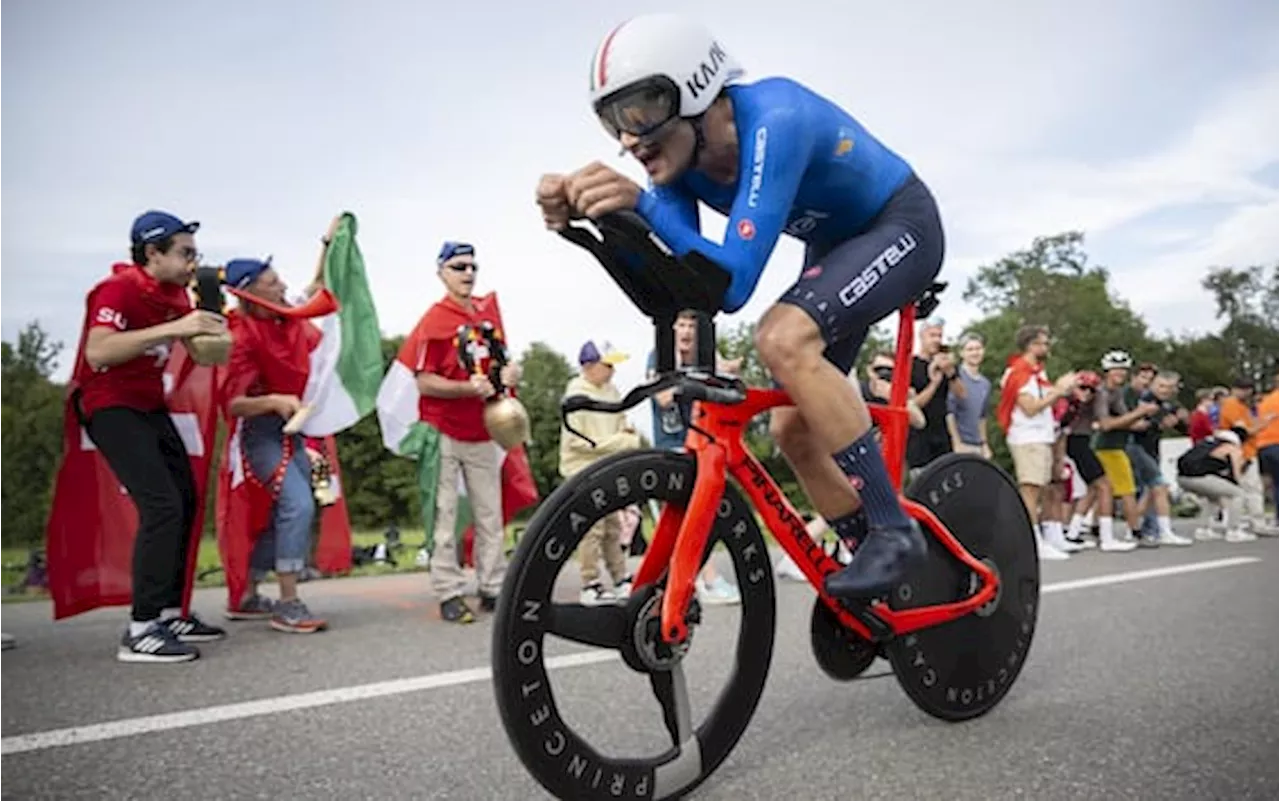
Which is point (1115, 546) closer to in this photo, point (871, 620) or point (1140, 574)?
point (1140, 574)

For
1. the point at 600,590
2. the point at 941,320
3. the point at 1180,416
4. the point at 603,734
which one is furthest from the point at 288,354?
the point at 1180,416

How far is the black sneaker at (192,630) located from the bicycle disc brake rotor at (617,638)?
Answer: 3.13 meters

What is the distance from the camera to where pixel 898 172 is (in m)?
2.96

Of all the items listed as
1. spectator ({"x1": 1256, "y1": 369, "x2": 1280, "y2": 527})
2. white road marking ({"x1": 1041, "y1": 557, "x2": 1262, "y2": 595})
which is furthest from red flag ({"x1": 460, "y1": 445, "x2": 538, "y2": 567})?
spectator ({"x1": 1256, "y1": 369, "x2": 1280, "y2": 527})

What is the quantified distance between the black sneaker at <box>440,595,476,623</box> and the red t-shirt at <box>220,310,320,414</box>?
1633 mm

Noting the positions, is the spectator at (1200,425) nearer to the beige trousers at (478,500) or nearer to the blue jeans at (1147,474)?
the blue jeans at (1147,474)

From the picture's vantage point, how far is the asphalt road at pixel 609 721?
2.61 m

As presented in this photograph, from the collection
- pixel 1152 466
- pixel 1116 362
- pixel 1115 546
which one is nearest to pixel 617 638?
pixel 1115 546

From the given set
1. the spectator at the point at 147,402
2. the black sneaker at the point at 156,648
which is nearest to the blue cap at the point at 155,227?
→ the spectator at the point at 147,402

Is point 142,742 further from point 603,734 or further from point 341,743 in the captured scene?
point 603,734

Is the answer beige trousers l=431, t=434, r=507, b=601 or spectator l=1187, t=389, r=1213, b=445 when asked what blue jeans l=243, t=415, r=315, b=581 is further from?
spectator l=1187, t=389, r=1213, b=445

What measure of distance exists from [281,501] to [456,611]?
1257mm

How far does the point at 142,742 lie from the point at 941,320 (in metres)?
7.65

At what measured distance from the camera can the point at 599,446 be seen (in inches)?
264
